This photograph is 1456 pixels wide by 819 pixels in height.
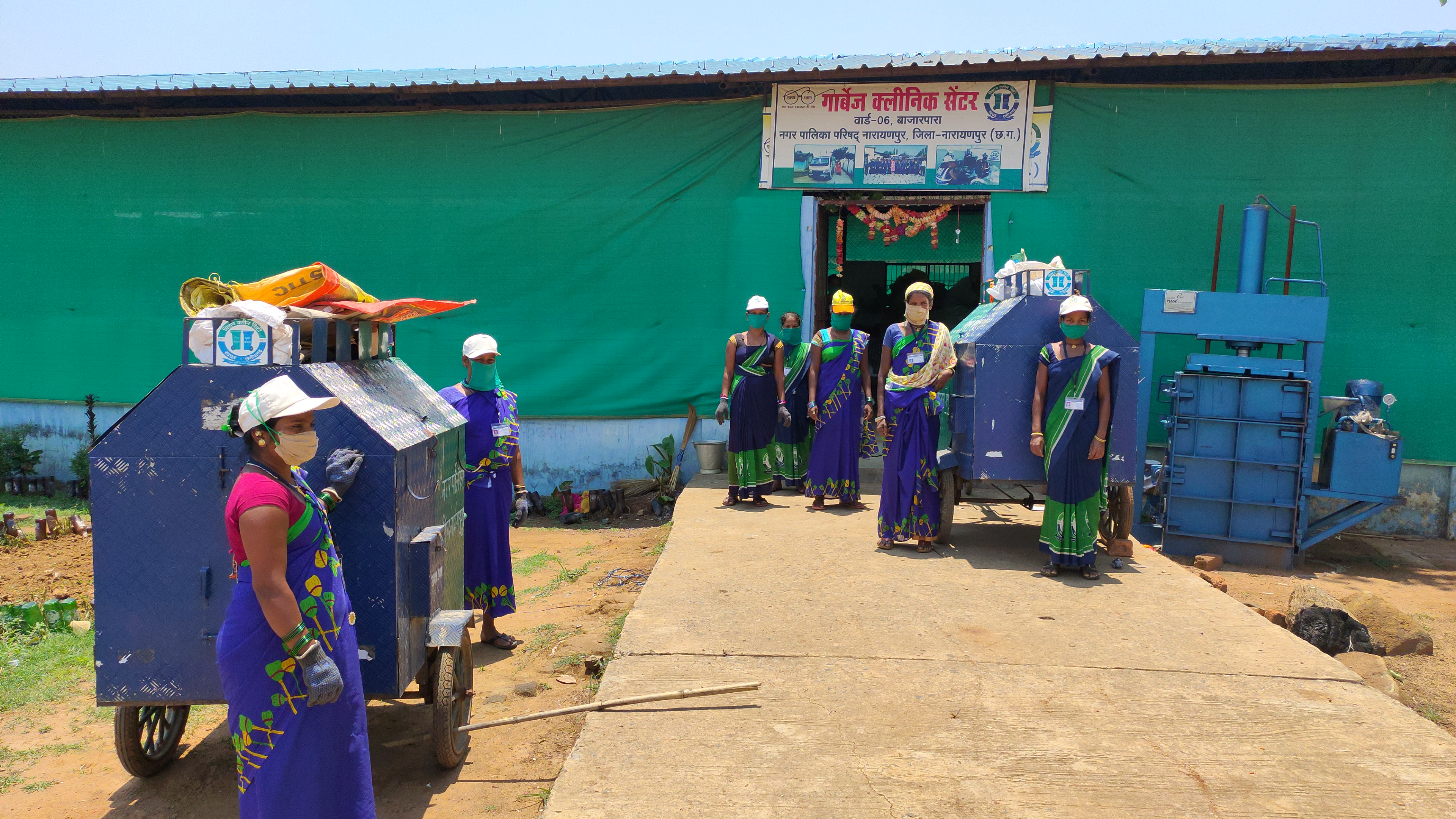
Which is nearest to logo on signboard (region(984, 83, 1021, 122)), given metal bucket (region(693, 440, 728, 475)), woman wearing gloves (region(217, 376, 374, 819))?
metal bucket (region(693, 440, 728, 475))

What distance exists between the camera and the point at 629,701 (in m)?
3.57

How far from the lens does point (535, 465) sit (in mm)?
9719

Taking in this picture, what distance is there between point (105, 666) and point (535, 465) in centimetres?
Result: 659

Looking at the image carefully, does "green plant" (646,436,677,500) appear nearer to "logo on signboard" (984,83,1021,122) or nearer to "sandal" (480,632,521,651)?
"sandal" (480,632,521,651)

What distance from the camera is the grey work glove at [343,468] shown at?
10.2 feet

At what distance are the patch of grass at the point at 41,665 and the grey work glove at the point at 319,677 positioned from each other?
9.56 feet

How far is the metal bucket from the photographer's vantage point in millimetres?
9117

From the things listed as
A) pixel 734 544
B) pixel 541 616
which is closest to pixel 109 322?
pixel 541 616

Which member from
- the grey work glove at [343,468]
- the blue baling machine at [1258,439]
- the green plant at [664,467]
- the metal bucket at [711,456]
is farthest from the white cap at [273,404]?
the blue baling machine at [1258,439]

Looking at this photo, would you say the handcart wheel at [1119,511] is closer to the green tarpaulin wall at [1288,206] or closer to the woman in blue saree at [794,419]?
the woman in blue saree at [794,419]

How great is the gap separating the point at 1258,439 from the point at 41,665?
8.66 meters

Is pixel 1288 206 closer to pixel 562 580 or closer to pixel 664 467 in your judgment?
pixel 664 467

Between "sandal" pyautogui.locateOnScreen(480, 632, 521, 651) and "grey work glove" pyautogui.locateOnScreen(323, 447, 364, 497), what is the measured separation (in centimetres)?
216

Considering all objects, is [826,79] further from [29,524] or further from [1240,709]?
[29,524]
